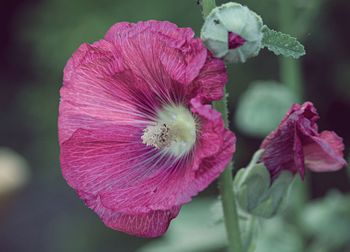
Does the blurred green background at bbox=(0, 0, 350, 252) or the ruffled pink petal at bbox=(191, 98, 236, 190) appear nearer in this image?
the ruffled pink petal at bbox=(191, 98, 236, 190)

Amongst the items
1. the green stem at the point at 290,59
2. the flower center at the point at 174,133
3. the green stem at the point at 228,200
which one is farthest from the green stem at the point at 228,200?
the green stem at the point at 290,59

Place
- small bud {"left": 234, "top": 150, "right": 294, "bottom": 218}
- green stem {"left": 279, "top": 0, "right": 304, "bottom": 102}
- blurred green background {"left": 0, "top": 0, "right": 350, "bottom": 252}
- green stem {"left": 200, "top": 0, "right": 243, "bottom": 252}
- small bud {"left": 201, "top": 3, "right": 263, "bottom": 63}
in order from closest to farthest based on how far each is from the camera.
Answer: small bud {"left": 201, "top": 3, "right": 263, "bottom": 63}
green stem {"left": 200, "top": 0, "right": 243, "bottom": 252}
small bud {"left": 234, "top": 150, "right": 294, "bottom": 218}
green stem {"left": 279, "top": 0, "right": 304, "bottom": 102}
blurred green background {"left": 0, "top": 0, "right": 350, "bottom": 252}

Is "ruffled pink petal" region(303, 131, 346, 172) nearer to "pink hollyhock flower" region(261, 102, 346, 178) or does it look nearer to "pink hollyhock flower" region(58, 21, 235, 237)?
"pink hollyhock flower" region(261, 102, 346, 178)

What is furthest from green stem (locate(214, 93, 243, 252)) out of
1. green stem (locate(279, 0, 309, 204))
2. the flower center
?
green stem (locate(279, 0, 309, 204))

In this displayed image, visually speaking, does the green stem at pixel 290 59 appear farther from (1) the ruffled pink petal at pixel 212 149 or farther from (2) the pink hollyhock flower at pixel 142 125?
(1) the ruffled pink petal at pixel 212 149

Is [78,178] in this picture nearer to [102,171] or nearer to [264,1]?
[102,171]

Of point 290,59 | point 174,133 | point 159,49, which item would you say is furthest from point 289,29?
point 159,49

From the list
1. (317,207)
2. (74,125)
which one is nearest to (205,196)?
(317,207)
